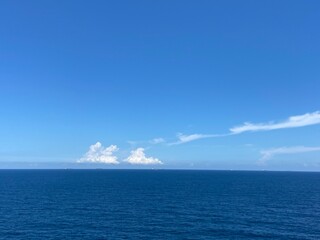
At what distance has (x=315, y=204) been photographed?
137375 millimetres

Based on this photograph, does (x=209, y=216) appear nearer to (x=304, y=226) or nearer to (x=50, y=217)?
(x=304, y=226)

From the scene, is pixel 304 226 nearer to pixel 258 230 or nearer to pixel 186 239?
pixel 258 230

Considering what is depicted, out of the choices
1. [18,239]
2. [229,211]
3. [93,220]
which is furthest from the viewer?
[229,211]

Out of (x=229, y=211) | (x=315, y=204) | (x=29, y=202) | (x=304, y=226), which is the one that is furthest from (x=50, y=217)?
(x=315, y=204)

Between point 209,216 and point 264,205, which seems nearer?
point 209,216

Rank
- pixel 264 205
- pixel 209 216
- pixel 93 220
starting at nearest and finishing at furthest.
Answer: pixel 93 220 < pixel 209 216 < pixel 264 205

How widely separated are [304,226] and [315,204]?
51.1m

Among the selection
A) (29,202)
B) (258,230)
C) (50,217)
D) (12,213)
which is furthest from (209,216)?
(29,202)

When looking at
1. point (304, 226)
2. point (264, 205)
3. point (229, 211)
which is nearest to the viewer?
point (304, 226)

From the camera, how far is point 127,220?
10062cm

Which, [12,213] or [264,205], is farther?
[264,205]

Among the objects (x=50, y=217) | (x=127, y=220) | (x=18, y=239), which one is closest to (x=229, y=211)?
(x=127, y=220)

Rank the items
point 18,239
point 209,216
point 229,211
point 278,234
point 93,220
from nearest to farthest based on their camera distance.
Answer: point 18,239, point 278,234, point 93,220, point 209,216, point 229,211

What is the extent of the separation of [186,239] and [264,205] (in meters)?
63.7
